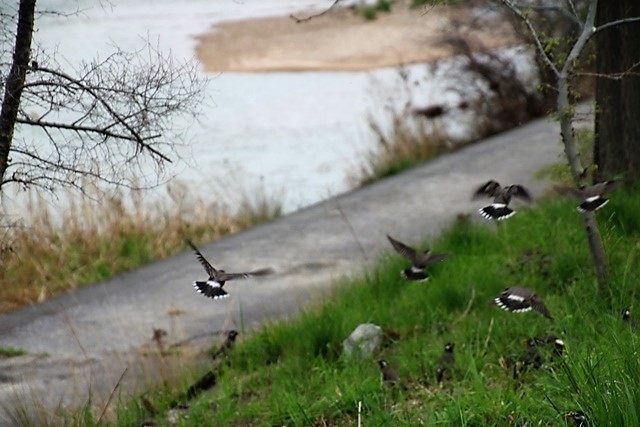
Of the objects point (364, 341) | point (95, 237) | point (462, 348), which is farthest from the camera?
point (95, 237)

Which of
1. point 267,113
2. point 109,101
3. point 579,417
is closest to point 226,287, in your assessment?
point 109,101

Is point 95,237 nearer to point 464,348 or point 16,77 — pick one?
point 464,348

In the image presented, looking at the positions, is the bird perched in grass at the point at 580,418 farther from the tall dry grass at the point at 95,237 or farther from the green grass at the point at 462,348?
the tall dry grass at the point at 95,237

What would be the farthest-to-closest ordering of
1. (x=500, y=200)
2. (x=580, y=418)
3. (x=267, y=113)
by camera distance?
(x=267, y=113)
(x=500, y=200)
(x=580, y=418)

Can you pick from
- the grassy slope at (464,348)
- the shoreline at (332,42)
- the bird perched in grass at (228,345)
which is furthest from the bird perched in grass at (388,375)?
the shoreline at (332,42)

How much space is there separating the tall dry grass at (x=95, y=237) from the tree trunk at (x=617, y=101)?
287cm

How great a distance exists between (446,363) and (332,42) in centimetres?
973

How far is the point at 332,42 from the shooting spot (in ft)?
44.3

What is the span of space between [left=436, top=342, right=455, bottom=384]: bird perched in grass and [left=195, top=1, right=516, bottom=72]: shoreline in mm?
7467

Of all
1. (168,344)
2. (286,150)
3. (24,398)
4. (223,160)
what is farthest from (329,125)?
(24,398)

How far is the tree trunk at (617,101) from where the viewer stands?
5934 millimetres

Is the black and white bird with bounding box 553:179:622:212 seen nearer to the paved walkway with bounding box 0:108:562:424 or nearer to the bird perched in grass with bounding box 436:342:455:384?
the bird perched in grass with bounding box 436:342:455:384

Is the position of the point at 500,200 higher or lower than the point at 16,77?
lower

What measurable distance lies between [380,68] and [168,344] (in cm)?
795
